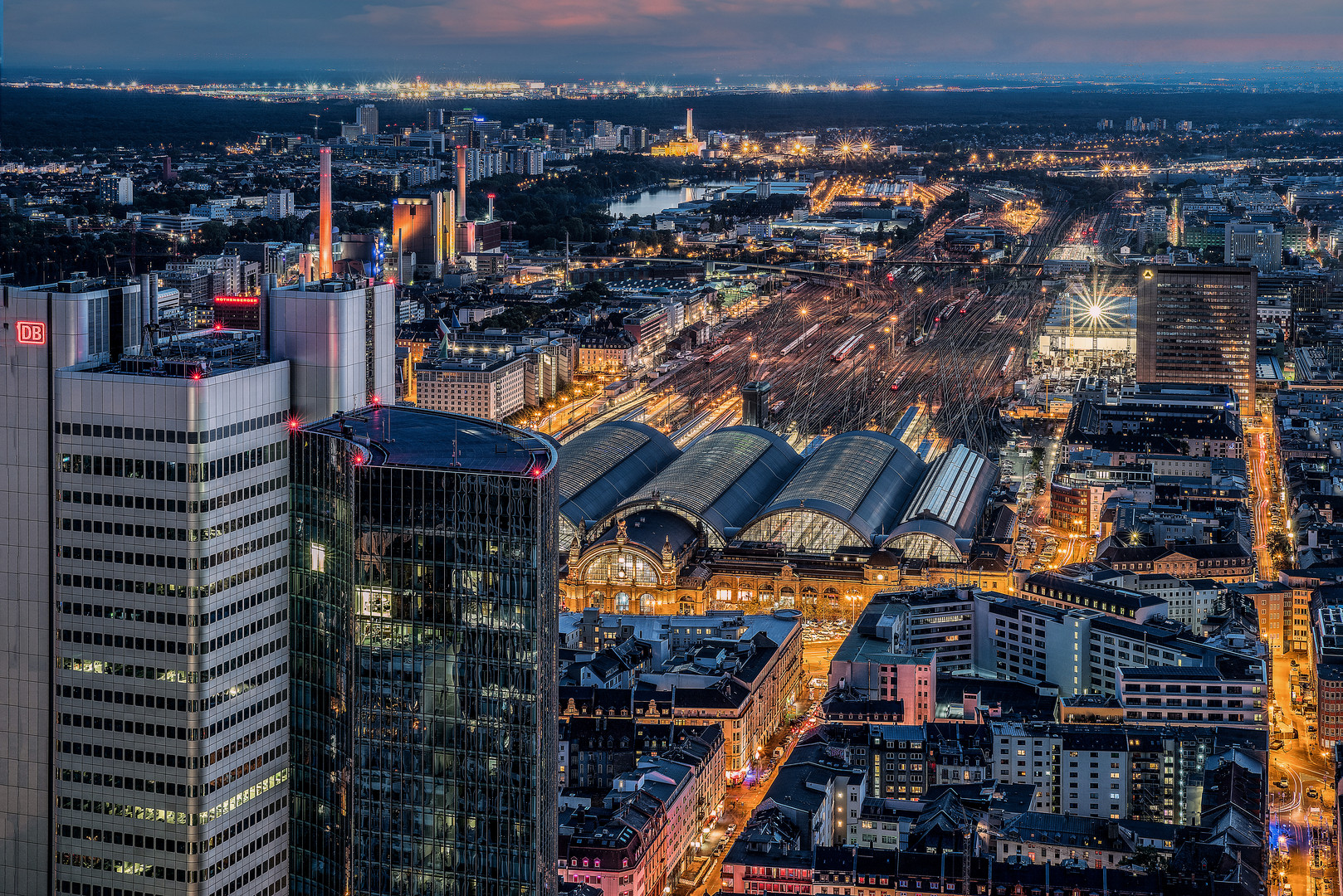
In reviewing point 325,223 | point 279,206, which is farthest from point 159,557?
point 279,206

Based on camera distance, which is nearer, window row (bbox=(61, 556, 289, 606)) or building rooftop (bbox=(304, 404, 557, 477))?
window row (bbox=(61, 556, 289, 606))

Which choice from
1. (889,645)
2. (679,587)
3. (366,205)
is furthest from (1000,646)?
(366,205)

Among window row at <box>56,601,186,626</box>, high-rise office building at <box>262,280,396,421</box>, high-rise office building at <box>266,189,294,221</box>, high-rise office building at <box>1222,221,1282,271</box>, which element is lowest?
window row at <box>56,601,186,626</box>

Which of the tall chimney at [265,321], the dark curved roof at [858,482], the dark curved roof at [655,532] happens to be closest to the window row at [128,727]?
the tall chimney at [265,321]

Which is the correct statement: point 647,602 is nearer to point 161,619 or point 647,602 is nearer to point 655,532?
point 655,532

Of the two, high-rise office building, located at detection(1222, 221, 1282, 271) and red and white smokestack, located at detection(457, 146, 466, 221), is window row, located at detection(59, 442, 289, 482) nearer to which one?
high-rise office building, located at detection(1222, 221, 1282, 271)

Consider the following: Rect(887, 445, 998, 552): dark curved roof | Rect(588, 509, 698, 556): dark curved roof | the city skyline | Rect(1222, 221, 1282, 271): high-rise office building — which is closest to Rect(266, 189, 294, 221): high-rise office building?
the city skyline

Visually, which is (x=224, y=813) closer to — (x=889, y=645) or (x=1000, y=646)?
(x=889, y=645)
